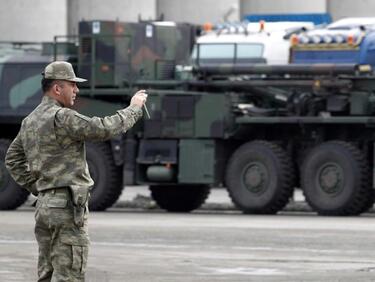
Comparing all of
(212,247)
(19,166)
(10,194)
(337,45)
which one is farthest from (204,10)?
(19,166)

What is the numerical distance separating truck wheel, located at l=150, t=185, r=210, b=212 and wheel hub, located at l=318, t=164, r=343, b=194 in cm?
273

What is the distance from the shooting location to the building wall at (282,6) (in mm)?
44562

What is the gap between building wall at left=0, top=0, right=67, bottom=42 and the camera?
38.7 meters

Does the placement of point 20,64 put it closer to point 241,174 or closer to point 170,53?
point 170,53

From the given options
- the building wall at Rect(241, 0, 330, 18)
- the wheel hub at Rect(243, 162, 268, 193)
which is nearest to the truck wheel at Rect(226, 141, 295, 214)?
the wheel hub at Rect(243, 162, 268, 193)

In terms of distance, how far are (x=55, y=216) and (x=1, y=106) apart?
54.8 ft

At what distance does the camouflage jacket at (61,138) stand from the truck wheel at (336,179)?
1392cm

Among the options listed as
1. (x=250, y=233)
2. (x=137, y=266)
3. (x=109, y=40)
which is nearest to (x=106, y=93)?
(x=109, y=40)

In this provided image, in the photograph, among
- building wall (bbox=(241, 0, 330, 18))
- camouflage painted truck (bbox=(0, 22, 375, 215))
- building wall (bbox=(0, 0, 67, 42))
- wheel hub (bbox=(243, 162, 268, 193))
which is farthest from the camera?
building wall (bbox=(241, 0, 330, 18))

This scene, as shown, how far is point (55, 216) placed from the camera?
31.7ft

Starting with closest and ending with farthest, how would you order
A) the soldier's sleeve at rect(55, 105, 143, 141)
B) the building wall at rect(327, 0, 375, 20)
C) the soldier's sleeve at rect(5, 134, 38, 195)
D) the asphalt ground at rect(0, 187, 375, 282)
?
1. the soldier's sleeve at rect(55, 105, 143, 141)
2. the soldier's sleeve at rect(5, 134, 38, 195)
3. the asphalt ground at rect(0, 187, 375, 282)
4. the building wall at rect(327, 0, 375, 20)

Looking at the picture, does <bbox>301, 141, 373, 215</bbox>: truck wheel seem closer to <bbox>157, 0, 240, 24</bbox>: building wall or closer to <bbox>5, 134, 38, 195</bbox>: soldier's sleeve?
<bbox>5, 134, 38, 195</bbox>: soldier's sleeve

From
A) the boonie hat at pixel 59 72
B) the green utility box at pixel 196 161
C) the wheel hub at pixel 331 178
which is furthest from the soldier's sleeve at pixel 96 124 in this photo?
the green utility box at pixel 196 161

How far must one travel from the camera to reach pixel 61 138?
9.70 meters
